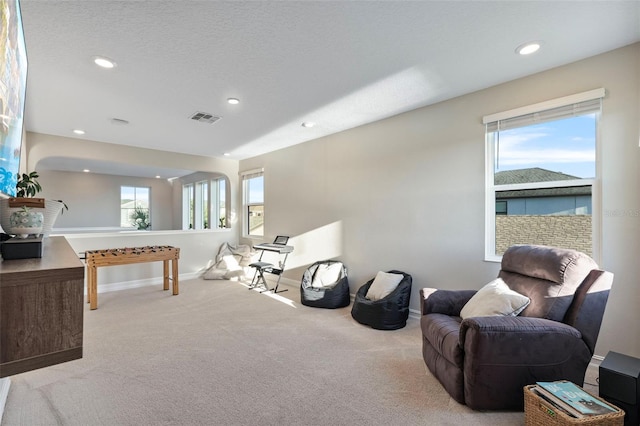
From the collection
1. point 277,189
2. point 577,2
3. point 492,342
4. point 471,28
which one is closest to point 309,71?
point 471,28

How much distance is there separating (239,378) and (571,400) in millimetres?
2081

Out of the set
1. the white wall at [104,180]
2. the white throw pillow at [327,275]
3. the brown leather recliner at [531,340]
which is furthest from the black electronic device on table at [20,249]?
the white wall at [104,180]

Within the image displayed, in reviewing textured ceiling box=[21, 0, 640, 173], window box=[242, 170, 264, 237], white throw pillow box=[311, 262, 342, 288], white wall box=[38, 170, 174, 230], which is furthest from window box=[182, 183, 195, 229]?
white throw pillow box=[311, 262, 342, 288]

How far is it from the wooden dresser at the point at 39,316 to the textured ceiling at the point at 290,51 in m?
1.72

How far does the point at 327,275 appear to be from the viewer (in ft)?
14.1

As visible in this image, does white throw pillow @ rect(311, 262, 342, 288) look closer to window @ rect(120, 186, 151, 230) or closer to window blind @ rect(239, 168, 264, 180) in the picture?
window blind @ rect(239, 168, 264, 180)

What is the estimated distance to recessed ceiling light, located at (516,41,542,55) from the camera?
2.24 metres

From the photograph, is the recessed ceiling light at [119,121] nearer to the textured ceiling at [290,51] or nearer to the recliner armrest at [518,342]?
the textured ceiling at [290,51]

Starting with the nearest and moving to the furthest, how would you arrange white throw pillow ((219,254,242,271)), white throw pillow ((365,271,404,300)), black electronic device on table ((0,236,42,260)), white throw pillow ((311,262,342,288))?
black electronic device on table ((0,236,42,260)) < white throw pillow ((365,271,404,300)) < white throw pillow ((311,262,342,288)) < white throw pillow ((219,254,242,271))

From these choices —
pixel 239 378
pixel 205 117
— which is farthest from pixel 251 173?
pixel 239 378

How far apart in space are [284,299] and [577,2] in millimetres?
4229

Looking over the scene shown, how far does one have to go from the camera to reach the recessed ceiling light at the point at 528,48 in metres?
2.24

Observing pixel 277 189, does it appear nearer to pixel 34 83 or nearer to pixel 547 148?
pixel 34 83

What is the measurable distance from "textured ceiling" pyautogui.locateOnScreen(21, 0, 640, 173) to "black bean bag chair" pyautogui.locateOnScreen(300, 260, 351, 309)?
7.07ft
